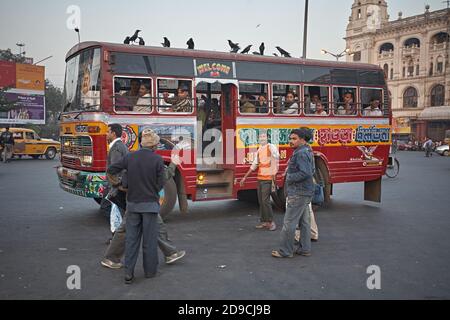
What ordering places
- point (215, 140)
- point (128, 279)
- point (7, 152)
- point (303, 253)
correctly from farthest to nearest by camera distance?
point (7, 152), point (215, 140), point (303, 253), point (128, 279)

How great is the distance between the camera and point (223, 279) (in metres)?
5.30

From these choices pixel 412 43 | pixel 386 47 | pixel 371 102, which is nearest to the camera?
pixel 371 102

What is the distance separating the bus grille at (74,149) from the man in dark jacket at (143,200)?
3.15m

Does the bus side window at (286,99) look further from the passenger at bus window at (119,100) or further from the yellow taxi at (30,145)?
the yellow taxi at (30,145)

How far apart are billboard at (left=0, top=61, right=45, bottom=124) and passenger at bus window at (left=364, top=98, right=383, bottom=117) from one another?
112 feet

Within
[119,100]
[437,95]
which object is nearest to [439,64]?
[437,95]

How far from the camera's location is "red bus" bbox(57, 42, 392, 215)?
829 centimetres

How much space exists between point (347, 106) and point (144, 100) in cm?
500

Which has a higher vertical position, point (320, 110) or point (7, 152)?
point (320, 110)

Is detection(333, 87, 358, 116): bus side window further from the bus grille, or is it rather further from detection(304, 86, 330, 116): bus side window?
→ the bus grille

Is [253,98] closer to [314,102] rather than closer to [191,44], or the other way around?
[314,102]

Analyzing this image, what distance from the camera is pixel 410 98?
211 feet

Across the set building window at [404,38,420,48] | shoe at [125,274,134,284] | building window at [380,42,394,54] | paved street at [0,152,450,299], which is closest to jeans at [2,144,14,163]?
Answer: paved street at [0,152,450,299]

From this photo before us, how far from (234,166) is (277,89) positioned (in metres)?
1.99
